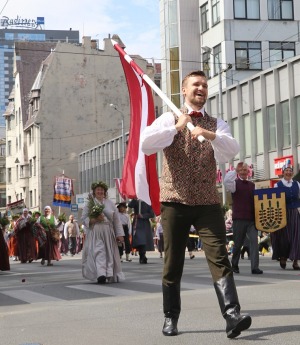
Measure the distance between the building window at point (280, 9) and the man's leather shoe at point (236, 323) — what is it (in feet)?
149

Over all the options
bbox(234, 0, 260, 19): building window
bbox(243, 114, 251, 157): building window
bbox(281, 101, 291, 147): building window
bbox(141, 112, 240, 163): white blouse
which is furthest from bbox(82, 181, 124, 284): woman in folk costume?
bbox(234, 0, 260, 19): building window

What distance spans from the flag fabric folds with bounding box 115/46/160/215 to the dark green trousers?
99 centimetres

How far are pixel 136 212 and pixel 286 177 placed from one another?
25.0 ft

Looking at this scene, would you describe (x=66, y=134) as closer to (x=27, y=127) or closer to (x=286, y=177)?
(x=27, y=127)

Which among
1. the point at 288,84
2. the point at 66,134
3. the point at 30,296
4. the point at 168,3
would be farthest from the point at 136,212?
the point at 66,134

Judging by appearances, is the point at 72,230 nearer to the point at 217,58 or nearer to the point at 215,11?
the point at 217,58

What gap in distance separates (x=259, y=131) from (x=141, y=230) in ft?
Result: 69.7

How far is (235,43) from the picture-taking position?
4978 centimetres

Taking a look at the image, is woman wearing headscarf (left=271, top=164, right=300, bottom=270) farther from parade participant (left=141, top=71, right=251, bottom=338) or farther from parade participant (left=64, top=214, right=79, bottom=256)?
parade participant (left=64, top=214, right=79, bottom=256)

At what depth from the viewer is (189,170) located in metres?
6.79

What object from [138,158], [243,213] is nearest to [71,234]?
[243,213]

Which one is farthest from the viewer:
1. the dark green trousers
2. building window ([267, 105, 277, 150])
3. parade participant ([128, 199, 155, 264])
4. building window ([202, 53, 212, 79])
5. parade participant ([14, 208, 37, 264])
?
building window ([202, 53, 212, 79])

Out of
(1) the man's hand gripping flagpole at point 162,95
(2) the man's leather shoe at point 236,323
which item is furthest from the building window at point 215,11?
(2) the man's leather shoe at point 236,323

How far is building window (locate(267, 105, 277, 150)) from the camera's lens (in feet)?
134
